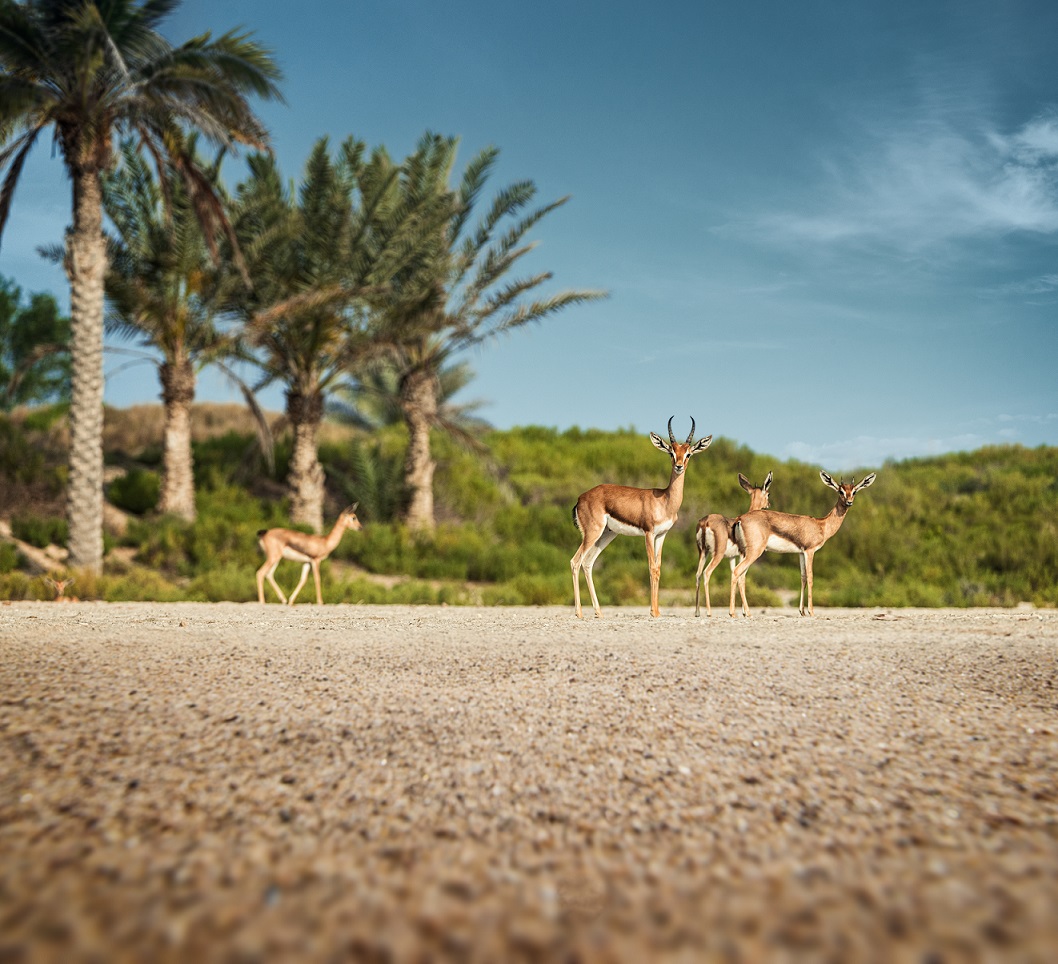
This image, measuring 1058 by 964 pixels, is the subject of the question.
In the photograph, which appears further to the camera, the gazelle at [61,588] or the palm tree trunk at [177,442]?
the palm tree trunk at [177,442]

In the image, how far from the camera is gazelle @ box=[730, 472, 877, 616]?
855cm

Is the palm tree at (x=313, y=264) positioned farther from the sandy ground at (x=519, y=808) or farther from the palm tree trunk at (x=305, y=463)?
the sandy ground at (x=519, y=808)

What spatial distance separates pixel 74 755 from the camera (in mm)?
3096

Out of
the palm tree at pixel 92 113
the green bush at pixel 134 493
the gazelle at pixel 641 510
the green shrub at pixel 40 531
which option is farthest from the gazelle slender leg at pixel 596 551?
the green bush at pixel 134 493

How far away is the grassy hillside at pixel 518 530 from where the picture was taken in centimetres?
1299

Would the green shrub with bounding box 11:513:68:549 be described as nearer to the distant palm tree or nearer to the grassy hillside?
the grassy hillside

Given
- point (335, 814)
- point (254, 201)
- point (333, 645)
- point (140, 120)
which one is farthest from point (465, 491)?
point (335, 814)

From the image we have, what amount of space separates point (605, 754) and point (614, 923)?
141cm

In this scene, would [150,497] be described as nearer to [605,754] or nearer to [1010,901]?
[605,754]

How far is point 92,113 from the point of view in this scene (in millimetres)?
13852

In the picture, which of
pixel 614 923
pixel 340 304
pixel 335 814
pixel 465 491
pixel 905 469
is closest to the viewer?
pixel 614 923

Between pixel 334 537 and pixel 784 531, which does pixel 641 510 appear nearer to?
pixel 784 531

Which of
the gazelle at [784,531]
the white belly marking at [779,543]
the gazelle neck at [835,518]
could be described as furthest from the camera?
the gazelle neck at [835,518]

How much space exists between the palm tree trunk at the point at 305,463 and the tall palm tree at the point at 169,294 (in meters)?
2.11
